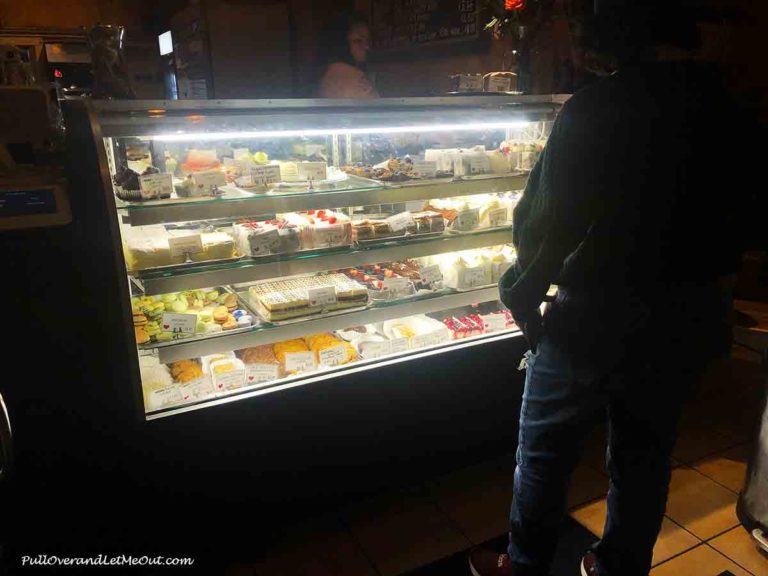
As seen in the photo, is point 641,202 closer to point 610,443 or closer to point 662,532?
point 610,443

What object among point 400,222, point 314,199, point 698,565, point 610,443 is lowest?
point 698,565

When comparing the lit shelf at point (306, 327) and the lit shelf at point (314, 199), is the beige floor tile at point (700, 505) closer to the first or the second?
the lit shelf at point (306, 327)

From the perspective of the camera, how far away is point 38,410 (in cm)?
195

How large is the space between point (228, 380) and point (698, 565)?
2.13 m

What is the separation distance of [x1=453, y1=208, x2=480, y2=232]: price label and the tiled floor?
49.7 inches

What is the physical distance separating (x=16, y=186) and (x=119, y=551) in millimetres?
1372

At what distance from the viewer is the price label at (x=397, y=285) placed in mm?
2676

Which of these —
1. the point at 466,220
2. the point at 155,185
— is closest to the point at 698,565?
the point at 466,220

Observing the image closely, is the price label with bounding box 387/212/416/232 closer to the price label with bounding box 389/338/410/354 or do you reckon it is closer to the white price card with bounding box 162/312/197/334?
the price label with bounding box 389/338/410/354

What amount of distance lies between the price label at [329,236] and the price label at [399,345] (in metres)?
0.50

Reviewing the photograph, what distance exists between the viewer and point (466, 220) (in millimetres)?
2801

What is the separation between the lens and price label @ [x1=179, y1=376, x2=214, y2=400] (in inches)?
86.1

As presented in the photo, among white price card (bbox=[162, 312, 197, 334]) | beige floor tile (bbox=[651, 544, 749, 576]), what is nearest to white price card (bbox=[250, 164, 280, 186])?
white price card (bbox=[162, 312, 197, 334])

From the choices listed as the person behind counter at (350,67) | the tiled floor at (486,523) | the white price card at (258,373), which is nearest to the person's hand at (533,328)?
the white price card at (258,373)
